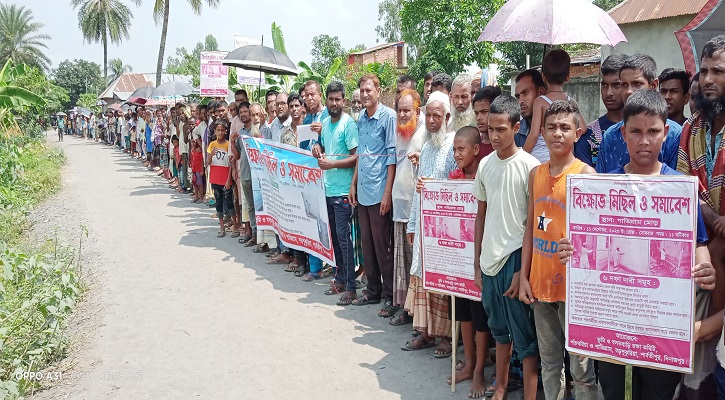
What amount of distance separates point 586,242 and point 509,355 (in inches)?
47.8

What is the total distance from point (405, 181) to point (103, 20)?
176 ft

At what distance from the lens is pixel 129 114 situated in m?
30.0

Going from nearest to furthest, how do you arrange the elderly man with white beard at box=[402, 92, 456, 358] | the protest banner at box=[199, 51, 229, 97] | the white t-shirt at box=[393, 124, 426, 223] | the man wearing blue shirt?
the man wearing blue shirt < the elderly man with white beard at box=[402, 92, 456, 358] < the white t-shirt at box=[393, 124, 426, 223] < the protest banner at box=[199, 51, 229, 97]

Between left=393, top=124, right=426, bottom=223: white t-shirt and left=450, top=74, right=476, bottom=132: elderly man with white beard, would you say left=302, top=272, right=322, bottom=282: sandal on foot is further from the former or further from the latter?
left=450, top=74, right=476, bottom=132: elderly man with white beard

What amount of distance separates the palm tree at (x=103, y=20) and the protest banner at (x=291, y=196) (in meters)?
49.5

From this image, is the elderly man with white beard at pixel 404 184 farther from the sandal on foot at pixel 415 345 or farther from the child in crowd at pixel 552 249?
the child in crowd at pixel 552 249

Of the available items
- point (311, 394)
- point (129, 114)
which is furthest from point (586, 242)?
point (129, 114)

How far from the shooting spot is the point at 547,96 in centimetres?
417

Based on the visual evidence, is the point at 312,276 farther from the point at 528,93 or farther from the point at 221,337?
the point at 528,93

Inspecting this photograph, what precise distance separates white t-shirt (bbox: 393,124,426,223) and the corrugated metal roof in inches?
423

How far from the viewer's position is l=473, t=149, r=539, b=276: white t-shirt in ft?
12.0

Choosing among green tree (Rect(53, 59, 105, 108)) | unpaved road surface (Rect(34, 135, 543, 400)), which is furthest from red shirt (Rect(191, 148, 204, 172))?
green tree (Rect(53, 59, 105, 108))

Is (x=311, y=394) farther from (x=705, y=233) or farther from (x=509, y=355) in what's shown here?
(x=705, y=233)

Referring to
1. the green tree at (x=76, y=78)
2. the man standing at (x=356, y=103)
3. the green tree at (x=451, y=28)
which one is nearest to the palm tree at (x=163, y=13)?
Result: the green tree at (x=451, y=28)
